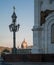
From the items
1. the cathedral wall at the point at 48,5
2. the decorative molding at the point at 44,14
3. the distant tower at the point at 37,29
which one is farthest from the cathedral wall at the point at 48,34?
the cathedral wall at the point at 48,5

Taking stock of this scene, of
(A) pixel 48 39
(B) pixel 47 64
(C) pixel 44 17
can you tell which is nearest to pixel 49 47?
(A) pixel 48 39

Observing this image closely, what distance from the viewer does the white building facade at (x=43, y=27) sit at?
3953 cm

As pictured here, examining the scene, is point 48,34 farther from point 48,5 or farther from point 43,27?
point 48,5

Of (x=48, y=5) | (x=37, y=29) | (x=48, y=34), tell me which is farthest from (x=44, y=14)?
(x=48, y=34)

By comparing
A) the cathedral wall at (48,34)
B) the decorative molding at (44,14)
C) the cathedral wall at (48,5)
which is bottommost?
the cathedral wall at (48,34)

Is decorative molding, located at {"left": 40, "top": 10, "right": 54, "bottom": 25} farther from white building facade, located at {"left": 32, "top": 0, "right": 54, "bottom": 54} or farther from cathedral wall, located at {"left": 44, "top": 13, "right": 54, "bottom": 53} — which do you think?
cathedral wall, located at {"left": 44, "top": 13, "right": 54, "bottom": 53}

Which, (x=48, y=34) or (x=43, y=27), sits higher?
(x=43, y=27)

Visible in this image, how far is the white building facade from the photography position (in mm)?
39531

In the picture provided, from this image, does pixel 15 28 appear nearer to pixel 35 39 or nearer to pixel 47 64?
pixel 35 39

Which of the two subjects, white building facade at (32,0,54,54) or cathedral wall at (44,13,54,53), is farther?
white building facade at (32,0,54,54)

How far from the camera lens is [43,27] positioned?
4034cm

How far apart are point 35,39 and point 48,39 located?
1.81 metres

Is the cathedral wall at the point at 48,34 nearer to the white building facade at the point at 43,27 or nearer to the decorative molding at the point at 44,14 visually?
the white building facade at the point at 43,27

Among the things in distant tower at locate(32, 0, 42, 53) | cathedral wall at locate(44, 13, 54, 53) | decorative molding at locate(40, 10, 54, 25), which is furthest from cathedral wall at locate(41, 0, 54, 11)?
cathedral wall at locate(44, 13, 54, 53)
